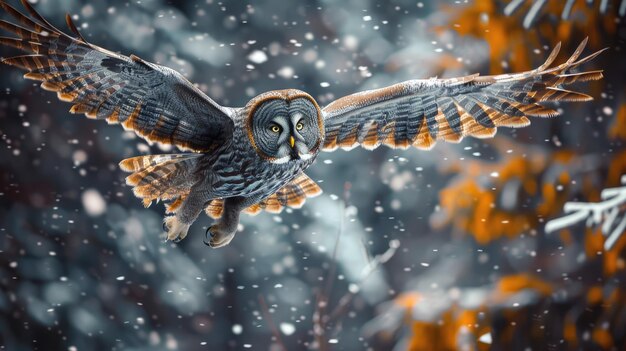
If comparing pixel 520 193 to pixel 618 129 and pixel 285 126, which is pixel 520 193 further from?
pixel 285 126

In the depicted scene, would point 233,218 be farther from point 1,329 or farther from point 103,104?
point 1,329

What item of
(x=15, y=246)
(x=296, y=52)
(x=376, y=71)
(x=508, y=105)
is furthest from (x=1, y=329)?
(x=508, y=105)

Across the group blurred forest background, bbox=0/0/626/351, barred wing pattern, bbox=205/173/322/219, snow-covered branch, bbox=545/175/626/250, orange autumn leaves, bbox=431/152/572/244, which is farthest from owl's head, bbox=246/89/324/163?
snow-covered branch, bbox=545/175/626/250

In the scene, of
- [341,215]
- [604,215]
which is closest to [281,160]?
[341,215]

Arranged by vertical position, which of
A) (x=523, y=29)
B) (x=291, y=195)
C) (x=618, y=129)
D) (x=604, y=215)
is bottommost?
(x=291, y=195)

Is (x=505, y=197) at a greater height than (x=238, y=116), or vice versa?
(x=505, y=197)

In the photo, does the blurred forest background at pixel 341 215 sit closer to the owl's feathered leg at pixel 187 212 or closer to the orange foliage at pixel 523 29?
the orange foliage at pixel 523 29
